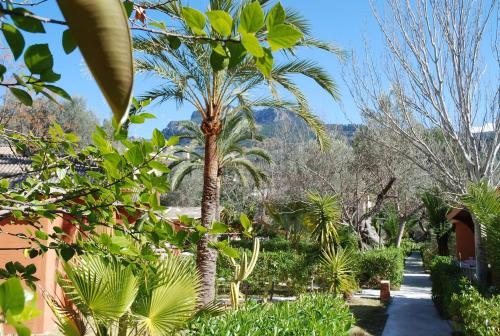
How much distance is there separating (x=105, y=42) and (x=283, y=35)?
1.55ft

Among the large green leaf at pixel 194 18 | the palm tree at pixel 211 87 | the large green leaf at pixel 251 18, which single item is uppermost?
the palm tree at pixel 211 87

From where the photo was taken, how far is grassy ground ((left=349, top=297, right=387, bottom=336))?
34.7 ft

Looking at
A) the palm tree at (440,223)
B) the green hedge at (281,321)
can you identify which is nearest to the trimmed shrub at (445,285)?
the green hedge at (281,321)

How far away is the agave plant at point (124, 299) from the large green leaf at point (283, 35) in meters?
3.51

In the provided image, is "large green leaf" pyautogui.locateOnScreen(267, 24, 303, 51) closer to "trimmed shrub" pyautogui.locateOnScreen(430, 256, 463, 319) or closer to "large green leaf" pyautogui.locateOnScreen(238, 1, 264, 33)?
"large green leaf" pyautogui.locateOnScreen(238, 1, 264, 33)

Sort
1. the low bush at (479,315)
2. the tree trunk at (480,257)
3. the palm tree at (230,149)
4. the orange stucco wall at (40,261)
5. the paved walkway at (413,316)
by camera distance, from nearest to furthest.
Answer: the low bush at (479,315) → the orange stucco wall at (40,261) → the tree trunk at (480,257) → the paved walkway at (413,316) → the palm tree at (230,149)

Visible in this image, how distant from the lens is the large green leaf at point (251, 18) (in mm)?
787

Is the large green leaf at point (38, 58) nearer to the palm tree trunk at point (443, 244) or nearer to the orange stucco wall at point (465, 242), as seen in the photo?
the orange stucco wall at point (465, 242)

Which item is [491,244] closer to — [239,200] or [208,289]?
[208,289]

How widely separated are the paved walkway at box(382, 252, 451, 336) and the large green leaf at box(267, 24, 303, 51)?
10.6 m

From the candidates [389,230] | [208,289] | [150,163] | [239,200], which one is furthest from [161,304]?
[389,230]

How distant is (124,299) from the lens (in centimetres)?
434

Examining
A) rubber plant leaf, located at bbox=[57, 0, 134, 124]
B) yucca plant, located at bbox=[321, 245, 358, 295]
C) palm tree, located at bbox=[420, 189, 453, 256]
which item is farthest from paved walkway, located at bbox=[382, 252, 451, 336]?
rubber plant leaf, located at bbox=[57, 0, 134, 124]

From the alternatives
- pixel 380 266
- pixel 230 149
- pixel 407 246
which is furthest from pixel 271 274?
pixel 407 246
